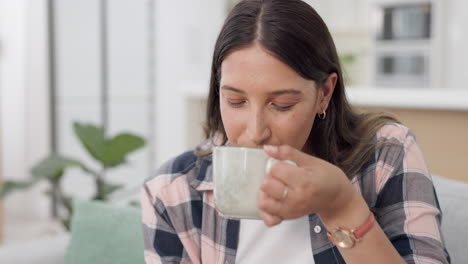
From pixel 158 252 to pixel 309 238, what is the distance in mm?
284

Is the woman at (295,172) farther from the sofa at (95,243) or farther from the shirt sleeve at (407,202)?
the sofa at (95,243)

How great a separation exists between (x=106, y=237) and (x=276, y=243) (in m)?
0.49

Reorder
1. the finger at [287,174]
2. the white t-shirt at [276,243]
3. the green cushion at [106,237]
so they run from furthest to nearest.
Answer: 1. the green cushion at [106,237]
2. the white t-shirt at [276,243]
3. the finger at [287,174]

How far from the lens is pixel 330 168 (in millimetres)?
703

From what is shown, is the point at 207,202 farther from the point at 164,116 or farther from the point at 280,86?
the point at 164,116

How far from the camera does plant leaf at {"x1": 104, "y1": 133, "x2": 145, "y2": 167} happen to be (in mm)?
1805

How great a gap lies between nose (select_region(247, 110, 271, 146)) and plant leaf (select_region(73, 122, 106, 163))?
3.65ft

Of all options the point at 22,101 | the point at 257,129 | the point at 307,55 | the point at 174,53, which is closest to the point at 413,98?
the point at 307,55

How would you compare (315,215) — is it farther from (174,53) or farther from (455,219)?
(174,53)

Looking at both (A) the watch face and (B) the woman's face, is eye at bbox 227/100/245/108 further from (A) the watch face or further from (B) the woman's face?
(A) the watch face

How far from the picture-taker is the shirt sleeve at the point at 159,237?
3.58ft

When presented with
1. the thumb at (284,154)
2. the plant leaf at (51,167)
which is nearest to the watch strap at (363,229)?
the thumb at (284,154)

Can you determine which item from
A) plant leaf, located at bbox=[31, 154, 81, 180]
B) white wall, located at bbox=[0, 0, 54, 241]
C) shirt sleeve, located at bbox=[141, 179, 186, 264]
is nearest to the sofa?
shirt sleeve, located at bbox=[141, 179, 186, 264]

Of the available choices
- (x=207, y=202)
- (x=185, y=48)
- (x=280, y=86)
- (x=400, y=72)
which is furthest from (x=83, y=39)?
(x=280, y=86)
